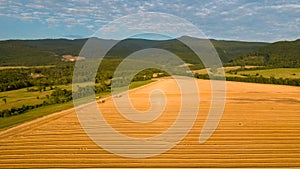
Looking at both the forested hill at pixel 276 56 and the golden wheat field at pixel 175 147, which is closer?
the golden wheat field at pixel 175 147

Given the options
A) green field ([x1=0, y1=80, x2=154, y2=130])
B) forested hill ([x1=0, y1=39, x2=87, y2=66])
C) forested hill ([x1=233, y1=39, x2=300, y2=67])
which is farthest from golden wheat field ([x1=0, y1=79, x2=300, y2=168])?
forested hill ([x1=0, y1=39, x2=87, y2=66])

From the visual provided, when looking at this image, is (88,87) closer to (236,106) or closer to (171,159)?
(236,106)

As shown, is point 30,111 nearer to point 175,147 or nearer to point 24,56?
point 175,147

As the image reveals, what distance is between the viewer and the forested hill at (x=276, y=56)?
365 feet

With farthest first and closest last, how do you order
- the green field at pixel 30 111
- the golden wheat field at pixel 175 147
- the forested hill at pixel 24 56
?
the forested hill at pixel 24 56, the green field at pixel 30 111, the golden wheat field at pixel 175 147

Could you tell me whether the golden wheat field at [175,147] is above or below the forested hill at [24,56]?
below

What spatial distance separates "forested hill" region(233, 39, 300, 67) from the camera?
111356mm

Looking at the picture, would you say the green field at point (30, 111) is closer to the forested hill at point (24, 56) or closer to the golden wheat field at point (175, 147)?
the golden wheat field at point (175, 147)

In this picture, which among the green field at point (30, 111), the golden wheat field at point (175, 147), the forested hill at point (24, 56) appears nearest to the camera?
the golden wheat field at point (175, 147)

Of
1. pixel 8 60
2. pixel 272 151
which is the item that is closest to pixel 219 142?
pixel 272 151

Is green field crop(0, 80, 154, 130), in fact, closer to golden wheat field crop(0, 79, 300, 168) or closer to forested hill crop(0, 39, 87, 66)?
golden wheat field crop(0, 79, 300, 168)

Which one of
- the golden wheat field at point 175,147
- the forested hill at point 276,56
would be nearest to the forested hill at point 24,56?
the forested hill at point 276,56

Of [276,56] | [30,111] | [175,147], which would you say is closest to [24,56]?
[276,56]

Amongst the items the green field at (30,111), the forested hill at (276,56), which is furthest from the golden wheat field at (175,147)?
the forested hill at (276,56)
